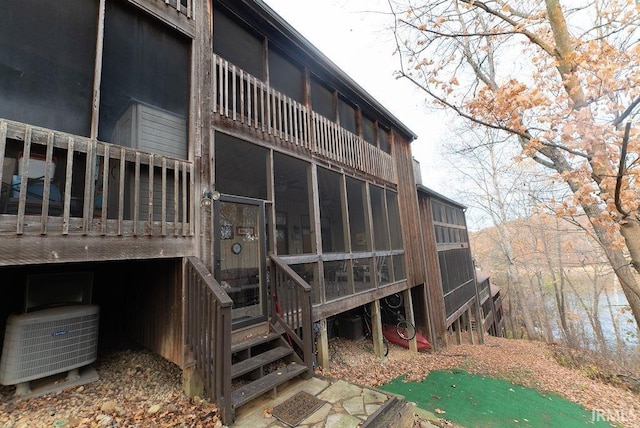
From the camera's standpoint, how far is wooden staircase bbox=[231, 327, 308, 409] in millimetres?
3068

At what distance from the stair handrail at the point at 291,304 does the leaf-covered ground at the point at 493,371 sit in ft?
5.61

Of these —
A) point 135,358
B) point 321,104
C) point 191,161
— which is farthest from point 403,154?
point 135,358

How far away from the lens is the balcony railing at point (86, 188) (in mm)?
2463

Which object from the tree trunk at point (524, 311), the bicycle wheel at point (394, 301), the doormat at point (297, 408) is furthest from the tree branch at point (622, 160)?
the tree trunk at point (524, 311)

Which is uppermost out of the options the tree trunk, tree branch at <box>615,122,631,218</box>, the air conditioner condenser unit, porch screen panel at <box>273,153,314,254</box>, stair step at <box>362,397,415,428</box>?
porch screen panel at <box>273,153,314,254</box>

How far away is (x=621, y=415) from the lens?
595 centimetres

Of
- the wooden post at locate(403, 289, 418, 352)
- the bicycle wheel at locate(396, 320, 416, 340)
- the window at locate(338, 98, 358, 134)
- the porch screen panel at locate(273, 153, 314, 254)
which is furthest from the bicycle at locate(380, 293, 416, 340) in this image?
the window at locate(338, 98, 358, 134)

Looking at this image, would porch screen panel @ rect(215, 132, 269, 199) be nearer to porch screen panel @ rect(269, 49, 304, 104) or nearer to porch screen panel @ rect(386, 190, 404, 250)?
porch screen panel @ rect(269, 49, 304, 104)

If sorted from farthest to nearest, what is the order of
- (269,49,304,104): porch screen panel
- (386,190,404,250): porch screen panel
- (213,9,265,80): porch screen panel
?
(386,190,404,250): porch screen panel < (269,49,304,104): porch screen panel < (213,9,265,80): porch screen panel

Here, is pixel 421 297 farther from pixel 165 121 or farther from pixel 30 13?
pixel 30 13

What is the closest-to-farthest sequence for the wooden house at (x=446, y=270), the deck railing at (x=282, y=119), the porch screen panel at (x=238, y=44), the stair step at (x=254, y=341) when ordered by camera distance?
the stair step at (x=254, y=341) → the deck railing at (x=282, y=119) → the porch screen panel at (x=238, y=44) → the wooden house at (x=446, y=270)

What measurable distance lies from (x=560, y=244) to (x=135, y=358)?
2415cm

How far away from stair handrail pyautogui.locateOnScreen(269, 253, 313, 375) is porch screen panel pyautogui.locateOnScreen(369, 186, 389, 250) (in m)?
4.25

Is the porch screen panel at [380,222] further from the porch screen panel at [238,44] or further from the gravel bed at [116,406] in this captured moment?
the gravel bed at [116,406]
